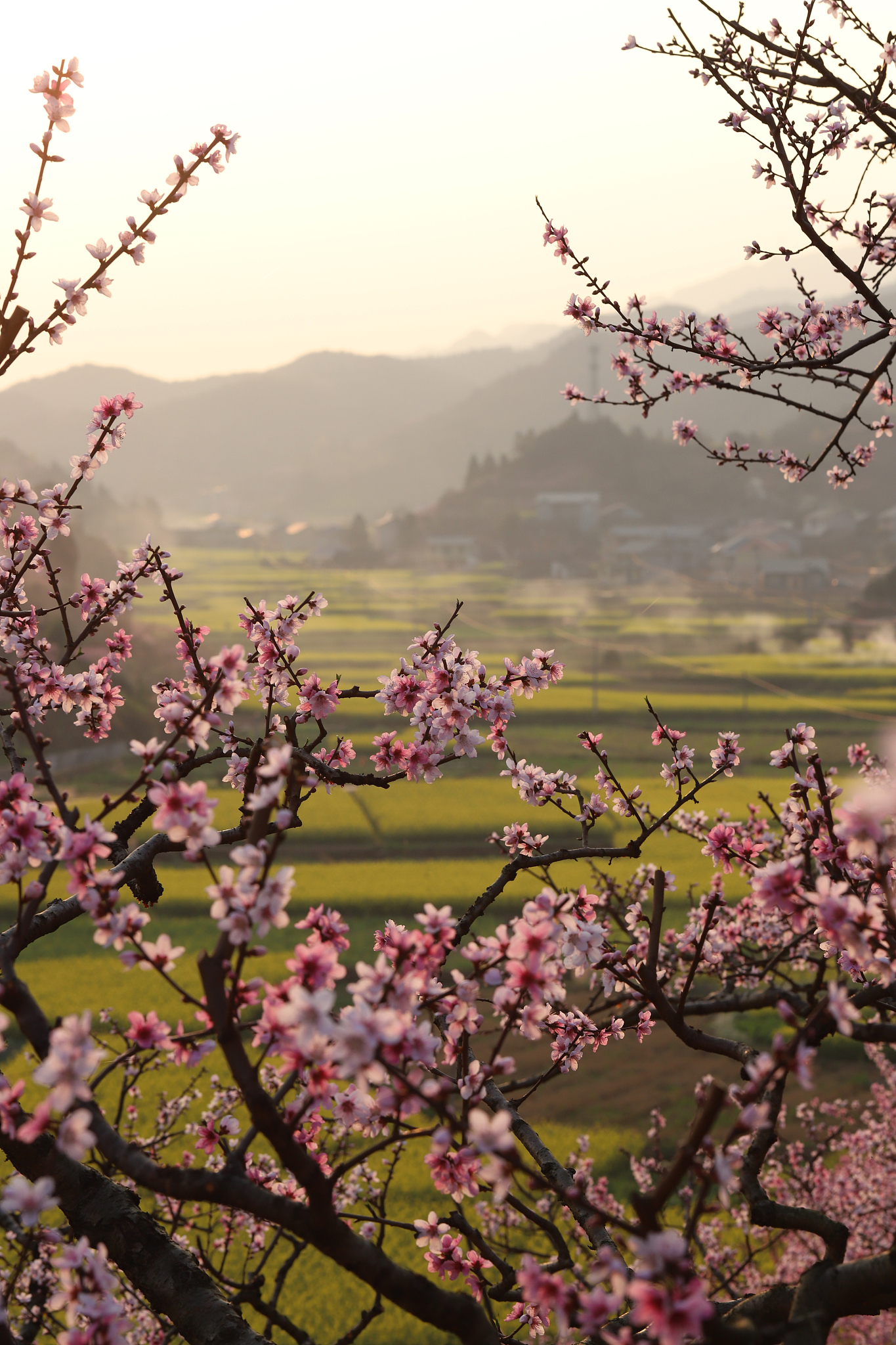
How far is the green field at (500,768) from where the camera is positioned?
57.1ft

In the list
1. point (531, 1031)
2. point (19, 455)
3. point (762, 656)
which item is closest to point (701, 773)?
point (762, 656)

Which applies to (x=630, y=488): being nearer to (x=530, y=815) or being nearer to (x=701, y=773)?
(x=701, y=773)

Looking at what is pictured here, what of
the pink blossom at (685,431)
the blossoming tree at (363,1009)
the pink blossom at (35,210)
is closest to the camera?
the blossoming tree at (363,1009)

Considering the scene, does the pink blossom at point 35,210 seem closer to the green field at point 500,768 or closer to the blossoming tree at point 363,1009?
the blossoming tree at point 363,1009

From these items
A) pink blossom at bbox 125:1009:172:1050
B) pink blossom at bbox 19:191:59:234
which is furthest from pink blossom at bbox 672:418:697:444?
pink blossom at bbox 125:1009:172:1050

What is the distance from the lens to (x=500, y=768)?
4438 cm

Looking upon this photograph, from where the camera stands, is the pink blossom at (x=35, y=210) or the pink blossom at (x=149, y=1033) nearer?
the pink blossom at (x=149, y=1033)

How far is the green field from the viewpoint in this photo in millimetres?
17406

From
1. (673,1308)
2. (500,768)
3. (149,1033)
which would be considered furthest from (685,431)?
(500,768)

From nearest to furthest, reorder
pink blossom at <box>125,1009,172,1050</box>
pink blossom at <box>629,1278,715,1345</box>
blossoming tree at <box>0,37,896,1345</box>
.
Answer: pink blossom at <box>629,1278,715,1345</box> < blossoming tree at <box>0,37,896,1345</box> < pink blossom at <box>125,1009,172,1050</box>

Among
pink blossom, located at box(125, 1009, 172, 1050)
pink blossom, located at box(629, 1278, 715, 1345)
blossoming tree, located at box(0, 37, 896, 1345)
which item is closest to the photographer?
pink blossom, located at box(629, 1278, 715, 1345)

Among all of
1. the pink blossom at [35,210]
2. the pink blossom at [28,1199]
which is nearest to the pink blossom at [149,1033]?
the pink blossom at [28,1199]

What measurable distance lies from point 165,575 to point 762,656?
73765mm

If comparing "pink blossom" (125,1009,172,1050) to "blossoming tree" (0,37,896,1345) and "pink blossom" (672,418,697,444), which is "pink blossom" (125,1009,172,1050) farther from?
"pink blossom" (672,418,697,444)
